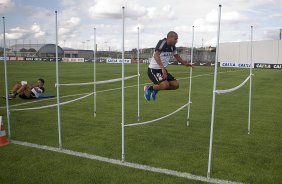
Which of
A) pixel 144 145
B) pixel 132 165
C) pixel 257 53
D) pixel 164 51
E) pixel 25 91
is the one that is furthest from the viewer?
pixel 257 53

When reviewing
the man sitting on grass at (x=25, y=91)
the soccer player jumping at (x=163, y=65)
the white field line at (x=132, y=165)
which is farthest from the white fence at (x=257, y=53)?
the white field line at (x=132, y=165)

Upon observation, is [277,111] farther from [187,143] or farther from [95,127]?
[95,127]

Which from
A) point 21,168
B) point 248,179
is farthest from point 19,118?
point 248,179

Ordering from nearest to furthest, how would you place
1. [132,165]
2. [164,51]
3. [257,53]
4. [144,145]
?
[132,165]
[144,145]
[164,51]
[257,53]

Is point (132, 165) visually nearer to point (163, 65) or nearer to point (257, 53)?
point (163, 65)

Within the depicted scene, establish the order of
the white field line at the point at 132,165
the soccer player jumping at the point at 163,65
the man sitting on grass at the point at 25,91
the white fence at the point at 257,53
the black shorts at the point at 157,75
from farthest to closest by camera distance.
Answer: the white fence at the point at 257,53
the man sitting on grass at the point at 25,91
the black shorts at the point at 157,75
the soccer player jumping at the point at 163,65
the white field line at the point at 132,165

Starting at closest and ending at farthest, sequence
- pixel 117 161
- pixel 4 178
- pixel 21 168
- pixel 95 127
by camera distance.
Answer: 1. pixel 4 178
2. pixel 21 168
3. pixel 117 161
4. pixel 95 127

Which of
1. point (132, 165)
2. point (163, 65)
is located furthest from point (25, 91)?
point (132, 165)

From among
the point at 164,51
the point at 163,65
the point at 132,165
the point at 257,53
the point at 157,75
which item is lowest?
the point at 132,165

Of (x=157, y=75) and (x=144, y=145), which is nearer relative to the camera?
(x=144, y=145)

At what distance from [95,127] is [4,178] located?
3963 millimetres

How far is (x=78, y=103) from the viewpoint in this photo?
13508 mm

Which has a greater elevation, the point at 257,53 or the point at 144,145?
the point at 257,53

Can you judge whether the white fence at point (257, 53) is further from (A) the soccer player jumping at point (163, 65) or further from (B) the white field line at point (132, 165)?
(B) the white field line at point (132, 165)
